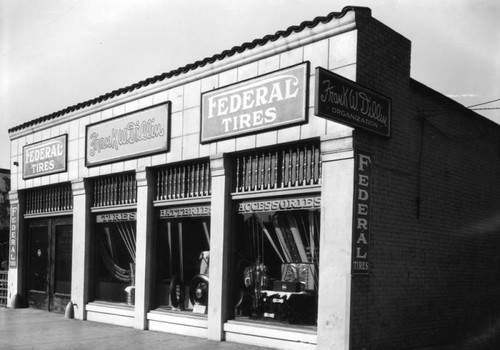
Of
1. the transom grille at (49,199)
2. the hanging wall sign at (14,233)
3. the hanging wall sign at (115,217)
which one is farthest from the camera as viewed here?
the hanging wall sign at (14,233)

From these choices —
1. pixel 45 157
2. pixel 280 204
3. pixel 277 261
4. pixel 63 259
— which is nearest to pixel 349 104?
pixel 280 204

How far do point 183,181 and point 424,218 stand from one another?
16.1 feet

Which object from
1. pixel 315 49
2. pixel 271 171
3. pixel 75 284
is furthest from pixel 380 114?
pixel 75 284

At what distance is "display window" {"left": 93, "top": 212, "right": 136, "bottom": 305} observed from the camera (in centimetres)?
1420

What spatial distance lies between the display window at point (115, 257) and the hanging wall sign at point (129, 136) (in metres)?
1.44

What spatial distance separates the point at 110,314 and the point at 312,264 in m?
6.17

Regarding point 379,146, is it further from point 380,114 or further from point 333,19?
point 333,19

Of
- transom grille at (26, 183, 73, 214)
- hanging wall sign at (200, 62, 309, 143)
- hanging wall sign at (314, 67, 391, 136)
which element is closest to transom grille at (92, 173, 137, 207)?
transom grille at (26, 183, 73, 214)

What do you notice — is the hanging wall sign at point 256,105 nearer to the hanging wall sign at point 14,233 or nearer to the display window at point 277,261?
the display window at point 277,261

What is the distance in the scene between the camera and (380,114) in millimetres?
9570

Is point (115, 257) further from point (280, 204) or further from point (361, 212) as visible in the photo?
point (361, 212)

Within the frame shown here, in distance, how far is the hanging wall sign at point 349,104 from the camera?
27.5 feet

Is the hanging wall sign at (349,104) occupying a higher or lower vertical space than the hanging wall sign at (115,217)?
higher

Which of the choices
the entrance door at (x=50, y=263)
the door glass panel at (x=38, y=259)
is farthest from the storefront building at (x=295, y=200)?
the door glass panel at (x=38, y=259)
